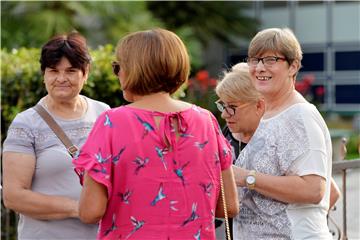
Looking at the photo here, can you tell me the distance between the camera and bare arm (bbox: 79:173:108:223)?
228cm

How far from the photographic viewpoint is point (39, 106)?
3270 millimetres

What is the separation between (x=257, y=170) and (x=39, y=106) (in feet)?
3.55

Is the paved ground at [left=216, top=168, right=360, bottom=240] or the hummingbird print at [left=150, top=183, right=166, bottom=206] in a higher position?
the hummingbird print at [left=150, top=183, right=166, bottom=206]

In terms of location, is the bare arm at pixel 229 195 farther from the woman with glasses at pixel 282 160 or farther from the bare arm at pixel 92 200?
the bare arm at pixel 92 200

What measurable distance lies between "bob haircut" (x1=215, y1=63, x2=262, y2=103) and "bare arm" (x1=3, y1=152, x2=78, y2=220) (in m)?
0.84

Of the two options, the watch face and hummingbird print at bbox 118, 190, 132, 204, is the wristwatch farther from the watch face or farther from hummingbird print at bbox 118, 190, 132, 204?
hummingbird print at bbox 118, 190, 132, 204

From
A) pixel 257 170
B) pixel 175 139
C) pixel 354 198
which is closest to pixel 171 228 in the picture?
pixel 175 139

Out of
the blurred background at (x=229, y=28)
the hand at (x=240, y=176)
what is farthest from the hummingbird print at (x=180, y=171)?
the blurred background at (x=229, y=28)

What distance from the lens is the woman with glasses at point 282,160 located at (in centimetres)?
281

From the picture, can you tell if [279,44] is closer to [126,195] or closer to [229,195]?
[229,195]

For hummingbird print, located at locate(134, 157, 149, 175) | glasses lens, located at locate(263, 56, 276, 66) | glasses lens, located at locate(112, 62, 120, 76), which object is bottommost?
hummingbird print, located at locate(134, 157, 149, 175)

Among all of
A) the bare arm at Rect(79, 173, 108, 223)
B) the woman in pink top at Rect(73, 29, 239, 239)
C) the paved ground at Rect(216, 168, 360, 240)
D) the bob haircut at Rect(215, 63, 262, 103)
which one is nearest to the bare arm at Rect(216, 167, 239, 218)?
the woman in pink top at Rect(73, 29, 239, 239)

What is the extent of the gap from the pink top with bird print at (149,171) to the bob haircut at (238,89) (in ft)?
2.30

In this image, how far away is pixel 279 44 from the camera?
9.71 ft
